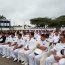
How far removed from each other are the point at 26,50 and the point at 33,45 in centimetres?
42

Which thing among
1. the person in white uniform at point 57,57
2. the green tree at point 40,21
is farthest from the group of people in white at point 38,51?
the green tree at point 40,21

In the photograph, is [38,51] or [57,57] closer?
[57,57]

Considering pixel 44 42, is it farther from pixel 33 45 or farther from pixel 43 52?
pixel 43 52

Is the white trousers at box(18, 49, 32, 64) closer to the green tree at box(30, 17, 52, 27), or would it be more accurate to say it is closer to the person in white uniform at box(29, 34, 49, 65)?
the person in white uniform at box(29, 34, 49, 65)

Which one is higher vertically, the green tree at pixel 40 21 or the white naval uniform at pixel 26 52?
the white naval uniform at pixel 26 52

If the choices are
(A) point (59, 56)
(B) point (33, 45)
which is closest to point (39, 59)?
(A) point (59, 56)

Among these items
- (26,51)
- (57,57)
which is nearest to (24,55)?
(26,51)

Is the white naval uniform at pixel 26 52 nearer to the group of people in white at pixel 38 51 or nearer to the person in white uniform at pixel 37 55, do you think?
the group of people in white at pixel 38 51

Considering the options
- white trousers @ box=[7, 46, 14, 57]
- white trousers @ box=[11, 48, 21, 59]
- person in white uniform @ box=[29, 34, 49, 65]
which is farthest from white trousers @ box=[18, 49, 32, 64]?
white trousers @ box=[7, 46, 14, 57]

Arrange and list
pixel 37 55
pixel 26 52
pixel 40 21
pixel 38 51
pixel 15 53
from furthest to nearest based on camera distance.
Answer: pixel 40 21, pixel 15 53, pixel 26 52, pixel 38 51, pixel 37 55

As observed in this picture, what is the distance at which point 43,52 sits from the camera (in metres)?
9.62

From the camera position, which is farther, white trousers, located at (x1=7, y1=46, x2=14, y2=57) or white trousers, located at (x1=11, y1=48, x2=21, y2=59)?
white trousers, located at (x1=7, y1=46, x2=14, y2=57)

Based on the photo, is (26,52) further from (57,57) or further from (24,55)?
(57,57)

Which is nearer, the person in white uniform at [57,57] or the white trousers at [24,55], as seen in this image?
the person in white uniform at [57,57]
